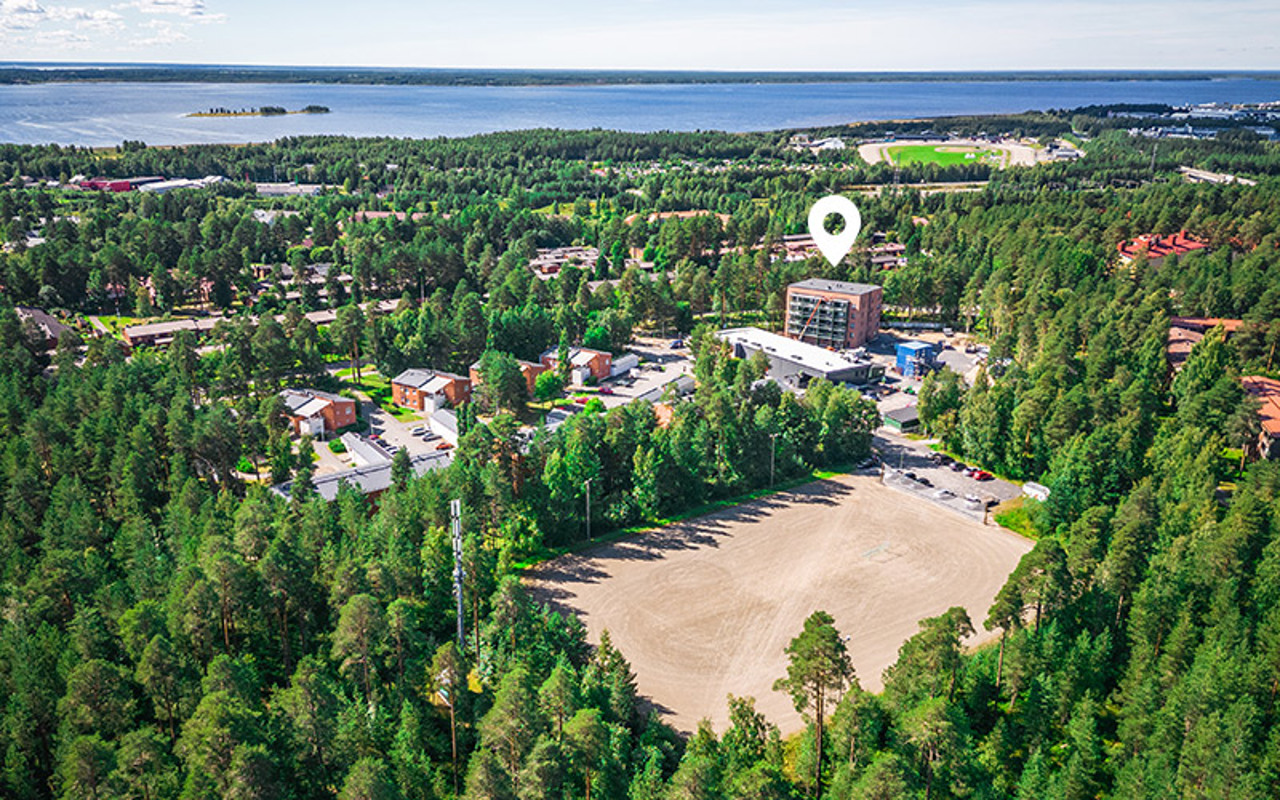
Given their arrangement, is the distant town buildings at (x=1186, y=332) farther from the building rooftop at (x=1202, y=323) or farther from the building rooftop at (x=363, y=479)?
the building rooftop at (x=363, y=479)

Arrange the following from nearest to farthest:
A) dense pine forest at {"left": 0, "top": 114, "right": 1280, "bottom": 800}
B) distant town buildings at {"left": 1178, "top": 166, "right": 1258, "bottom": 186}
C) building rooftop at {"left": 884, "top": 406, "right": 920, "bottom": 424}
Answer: dense pine forest at {"left": 0, "top": 114, "right": 1280, "bottom": 800}, building rooftop at {"left": 884, "top": 406, "right": 920, "bottom": 424}, distant town buildings at {"left": 1178, "top": 166, "right": 1258, "bottom": 186}

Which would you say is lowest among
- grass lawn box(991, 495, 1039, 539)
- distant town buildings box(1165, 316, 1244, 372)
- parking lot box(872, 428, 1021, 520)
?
grass lawn box(991, 495, 1039, 539)

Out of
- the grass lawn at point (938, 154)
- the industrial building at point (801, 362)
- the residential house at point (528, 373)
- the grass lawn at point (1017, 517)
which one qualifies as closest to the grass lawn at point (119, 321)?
the residential house at point (528, 373)

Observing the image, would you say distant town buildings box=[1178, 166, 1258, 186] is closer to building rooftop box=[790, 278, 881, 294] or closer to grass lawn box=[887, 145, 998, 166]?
grass lawn box=[887, 145, 998, 166]

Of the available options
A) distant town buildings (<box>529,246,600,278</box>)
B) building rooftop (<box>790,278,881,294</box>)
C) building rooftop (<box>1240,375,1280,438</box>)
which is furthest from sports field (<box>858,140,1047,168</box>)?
building rooftop (<box>1240,375,1280,438</box>)

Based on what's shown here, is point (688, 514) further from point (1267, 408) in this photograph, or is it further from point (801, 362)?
point (1267, 408)

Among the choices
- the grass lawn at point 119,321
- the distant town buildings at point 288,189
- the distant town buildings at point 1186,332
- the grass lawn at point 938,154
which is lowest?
the grass lawn at point 119,321

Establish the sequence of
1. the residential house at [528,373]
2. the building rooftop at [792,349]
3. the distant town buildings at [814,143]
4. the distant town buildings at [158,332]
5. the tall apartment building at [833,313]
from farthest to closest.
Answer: the distant town buildings at [814,143] < the tall apartment building at [833,313] < the distant town buildings at [158,332] < the building rooftop at [792,349] < the residential house at [528,373]
